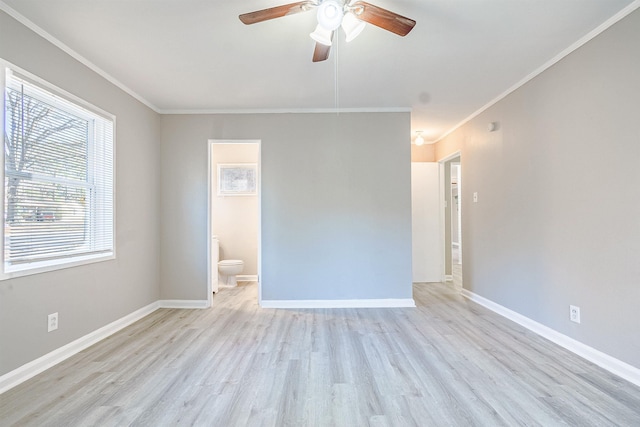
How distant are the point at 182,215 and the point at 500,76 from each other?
12.9 feet

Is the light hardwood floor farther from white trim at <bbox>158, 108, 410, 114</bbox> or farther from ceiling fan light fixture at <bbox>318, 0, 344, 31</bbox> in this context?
white trim at <bbox>158, 108, 410, 114</bbox>

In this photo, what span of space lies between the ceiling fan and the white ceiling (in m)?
0.25

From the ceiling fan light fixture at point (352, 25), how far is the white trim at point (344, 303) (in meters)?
2.93

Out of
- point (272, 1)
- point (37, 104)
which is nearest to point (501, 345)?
point (272, 1)

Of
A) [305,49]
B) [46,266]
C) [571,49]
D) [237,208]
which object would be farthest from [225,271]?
[571,49]

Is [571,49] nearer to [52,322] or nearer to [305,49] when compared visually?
[305,49]

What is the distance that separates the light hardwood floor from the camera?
172 centimetres

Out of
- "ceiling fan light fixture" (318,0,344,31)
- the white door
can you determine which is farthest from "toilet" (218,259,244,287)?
"ceiling fan light fixture" (318,0,344,31)

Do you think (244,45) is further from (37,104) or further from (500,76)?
(500,76)

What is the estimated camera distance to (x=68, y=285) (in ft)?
8.25

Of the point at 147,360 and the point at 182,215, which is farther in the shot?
the point at 182,215

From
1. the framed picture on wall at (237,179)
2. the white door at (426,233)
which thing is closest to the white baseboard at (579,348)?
the white door at (426,233)

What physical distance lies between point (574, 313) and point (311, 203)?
278cm

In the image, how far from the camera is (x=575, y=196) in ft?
8.23
